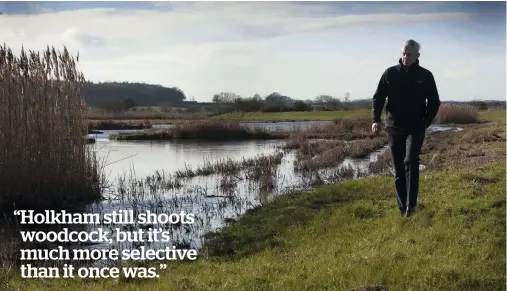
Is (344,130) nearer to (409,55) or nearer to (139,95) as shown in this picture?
(409,55)

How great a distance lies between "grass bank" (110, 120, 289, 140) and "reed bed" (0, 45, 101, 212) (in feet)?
72.7

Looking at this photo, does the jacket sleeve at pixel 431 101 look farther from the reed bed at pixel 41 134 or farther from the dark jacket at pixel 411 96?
the reed bed at pixel 41 134

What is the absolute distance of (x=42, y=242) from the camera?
8281 millimetres

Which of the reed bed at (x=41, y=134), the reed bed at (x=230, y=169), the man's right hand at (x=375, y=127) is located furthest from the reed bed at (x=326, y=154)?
the man's right hand at (x=375, y=127)

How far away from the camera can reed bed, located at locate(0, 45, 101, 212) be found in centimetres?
1057

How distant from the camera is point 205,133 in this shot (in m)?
34.3

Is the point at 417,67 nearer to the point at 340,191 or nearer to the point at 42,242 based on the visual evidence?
the point at 340,191

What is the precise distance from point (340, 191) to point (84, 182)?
5.92 meters

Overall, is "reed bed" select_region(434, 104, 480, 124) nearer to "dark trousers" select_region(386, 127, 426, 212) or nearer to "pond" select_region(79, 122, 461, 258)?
"pond" select_region(79, 122, 461, 258)

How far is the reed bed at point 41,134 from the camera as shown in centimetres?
1057

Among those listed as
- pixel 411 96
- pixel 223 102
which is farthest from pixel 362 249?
pixel 223 102

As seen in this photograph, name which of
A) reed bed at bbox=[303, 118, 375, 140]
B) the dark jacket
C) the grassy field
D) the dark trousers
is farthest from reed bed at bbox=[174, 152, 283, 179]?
reed bed at bbox=[303, 118, 375, 140]

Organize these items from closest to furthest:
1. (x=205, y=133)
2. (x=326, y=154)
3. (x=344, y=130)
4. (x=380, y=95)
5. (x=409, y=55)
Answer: (x=409, y=55), (x=380, y=95), (x=326, y=154), (x=205, y=133), (x=344, y=130)

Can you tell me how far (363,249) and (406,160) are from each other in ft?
4.82
